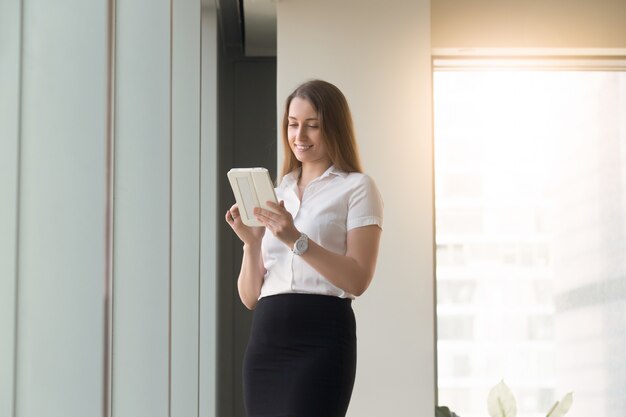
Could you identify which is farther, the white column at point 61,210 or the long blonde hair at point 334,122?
the long blonde hair at point 334,122

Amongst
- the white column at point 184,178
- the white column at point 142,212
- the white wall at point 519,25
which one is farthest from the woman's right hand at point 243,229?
the white wall at point 519,25

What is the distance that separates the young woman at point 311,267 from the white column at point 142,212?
218 millimetres

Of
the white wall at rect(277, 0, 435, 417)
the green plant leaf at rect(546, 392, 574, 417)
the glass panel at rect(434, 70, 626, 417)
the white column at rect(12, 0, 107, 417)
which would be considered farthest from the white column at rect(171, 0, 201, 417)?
the white column at rect(12, 0, 107, 417)

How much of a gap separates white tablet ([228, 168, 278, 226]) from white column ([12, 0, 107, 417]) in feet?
2.02

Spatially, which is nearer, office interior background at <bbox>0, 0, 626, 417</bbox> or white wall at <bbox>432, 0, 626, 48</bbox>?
office interior background at <bbox>0, 0, 626, 417</bbox>

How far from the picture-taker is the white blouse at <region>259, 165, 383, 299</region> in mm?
2035

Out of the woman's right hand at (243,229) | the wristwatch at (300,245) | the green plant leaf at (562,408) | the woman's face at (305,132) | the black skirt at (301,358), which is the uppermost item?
the woman's face at (305,132)

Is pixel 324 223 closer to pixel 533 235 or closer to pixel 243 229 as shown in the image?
pixel 243 229

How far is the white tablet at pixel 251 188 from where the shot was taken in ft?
6.48

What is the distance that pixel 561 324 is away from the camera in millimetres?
4473

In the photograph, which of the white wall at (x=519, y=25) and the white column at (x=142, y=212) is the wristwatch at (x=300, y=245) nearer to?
the white column at (x=142, y=212)

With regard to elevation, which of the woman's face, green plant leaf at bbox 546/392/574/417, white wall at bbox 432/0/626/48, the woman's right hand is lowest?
green plant leaf at bbox 546/392/574/417

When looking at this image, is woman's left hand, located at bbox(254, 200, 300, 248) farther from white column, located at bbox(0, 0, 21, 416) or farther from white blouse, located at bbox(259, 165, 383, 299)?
white column, located at bbox(0, 0, 21, 416)

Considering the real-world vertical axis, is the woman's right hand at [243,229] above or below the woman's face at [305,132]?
below
